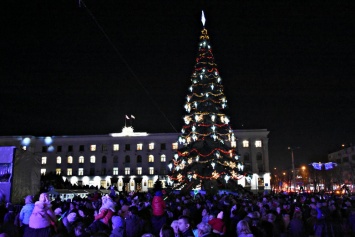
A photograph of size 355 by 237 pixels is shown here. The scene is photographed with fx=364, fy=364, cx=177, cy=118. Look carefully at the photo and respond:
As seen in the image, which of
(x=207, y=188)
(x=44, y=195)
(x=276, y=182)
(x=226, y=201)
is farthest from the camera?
(x=276, y=182)

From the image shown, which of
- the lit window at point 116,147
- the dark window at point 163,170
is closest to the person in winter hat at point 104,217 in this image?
the dark window at point 163,170

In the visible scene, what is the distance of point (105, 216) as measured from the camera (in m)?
8.91

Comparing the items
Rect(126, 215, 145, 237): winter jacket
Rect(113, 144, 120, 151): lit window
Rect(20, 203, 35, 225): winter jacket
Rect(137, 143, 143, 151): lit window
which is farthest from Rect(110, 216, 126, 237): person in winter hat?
Rect(113, 144, 120, 151): lit window

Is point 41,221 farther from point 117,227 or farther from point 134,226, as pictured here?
point 134,226

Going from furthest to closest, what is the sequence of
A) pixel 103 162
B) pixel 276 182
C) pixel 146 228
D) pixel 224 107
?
1. pixel 276 182
2. pixel 103 162
3. pixel 224 107
4. pixel 146 228

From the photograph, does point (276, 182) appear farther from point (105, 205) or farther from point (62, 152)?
point (105, 205)

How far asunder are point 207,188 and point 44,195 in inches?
1164

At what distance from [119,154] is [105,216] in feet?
256

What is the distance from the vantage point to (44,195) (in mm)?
7934

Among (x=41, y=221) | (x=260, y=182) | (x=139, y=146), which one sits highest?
(x=139, y=146)

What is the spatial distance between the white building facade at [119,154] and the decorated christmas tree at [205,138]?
44953mm

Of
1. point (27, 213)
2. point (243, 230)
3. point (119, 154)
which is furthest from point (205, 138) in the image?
point (119, 154)

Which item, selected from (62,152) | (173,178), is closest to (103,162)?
(62,152)

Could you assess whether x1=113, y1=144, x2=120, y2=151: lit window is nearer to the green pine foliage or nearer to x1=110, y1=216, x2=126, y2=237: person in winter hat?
the green pine foliage
